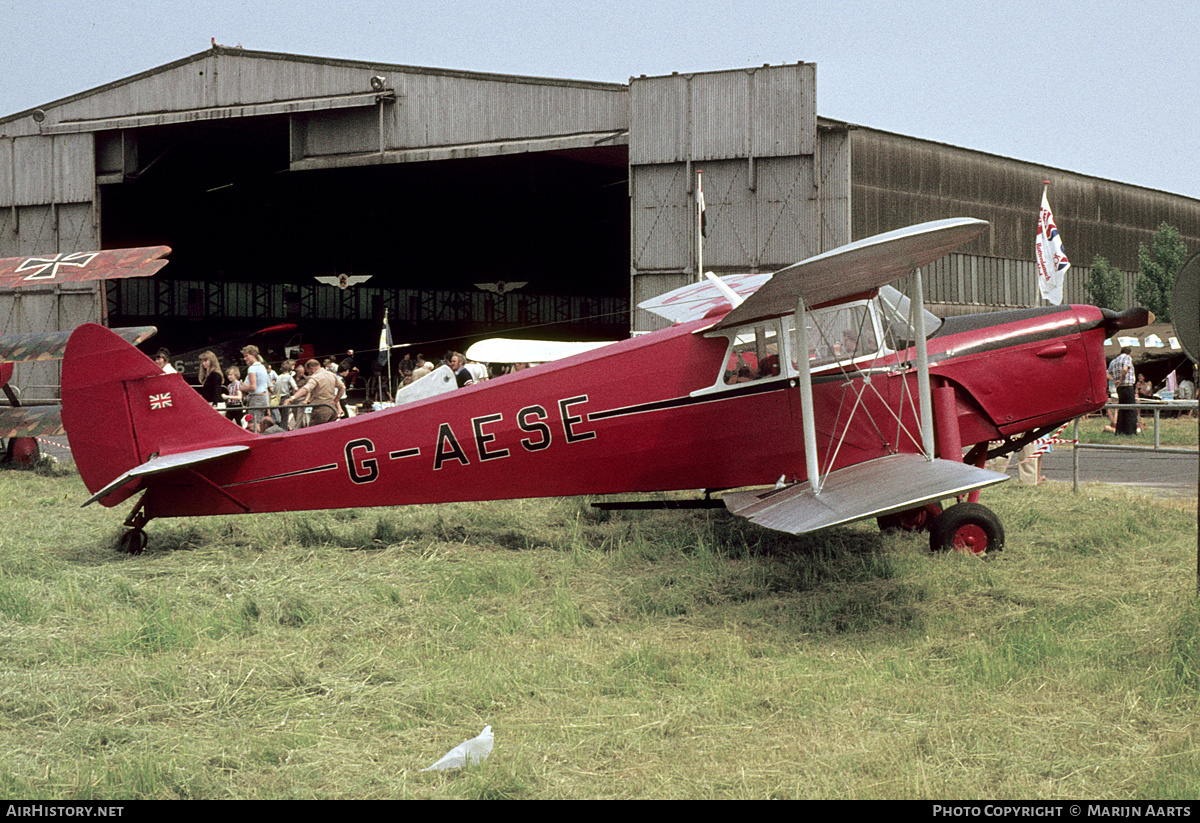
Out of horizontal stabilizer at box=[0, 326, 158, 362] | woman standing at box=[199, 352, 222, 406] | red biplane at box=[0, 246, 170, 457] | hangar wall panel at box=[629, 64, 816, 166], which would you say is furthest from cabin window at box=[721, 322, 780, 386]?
hangar wall panel at box=[629, 64, 816, 166]

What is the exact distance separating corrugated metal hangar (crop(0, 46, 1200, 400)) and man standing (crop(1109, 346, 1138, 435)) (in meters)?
6.16

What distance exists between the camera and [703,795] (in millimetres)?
3551

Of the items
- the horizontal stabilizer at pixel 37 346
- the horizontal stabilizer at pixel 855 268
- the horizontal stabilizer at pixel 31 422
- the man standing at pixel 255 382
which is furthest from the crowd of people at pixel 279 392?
the horizontal stabilizer at pixel 855 268

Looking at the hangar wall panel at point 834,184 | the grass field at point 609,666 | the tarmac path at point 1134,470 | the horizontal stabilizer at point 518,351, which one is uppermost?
the hangar wall panel at point 834,184

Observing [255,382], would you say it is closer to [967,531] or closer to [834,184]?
[967,531]

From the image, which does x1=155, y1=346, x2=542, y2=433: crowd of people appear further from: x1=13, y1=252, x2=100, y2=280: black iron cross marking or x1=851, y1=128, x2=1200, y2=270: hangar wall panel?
x1=851, y1=128, x2=1200, y2=270: hangar wall panel

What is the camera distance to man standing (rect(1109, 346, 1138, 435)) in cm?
1803

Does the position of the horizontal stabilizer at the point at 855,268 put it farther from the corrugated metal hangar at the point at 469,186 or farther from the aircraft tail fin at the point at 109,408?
the corrugated metal hangar at the point at 469,186

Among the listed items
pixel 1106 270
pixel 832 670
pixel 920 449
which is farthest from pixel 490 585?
pixel 1106 270

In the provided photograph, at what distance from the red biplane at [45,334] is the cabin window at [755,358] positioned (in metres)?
9.35

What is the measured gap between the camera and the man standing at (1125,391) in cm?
1803

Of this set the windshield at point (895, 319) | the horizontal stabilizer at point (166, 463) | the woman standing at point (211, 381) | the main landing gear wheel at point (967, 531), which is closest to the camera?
the main landing gear wheel at point (967, 531)

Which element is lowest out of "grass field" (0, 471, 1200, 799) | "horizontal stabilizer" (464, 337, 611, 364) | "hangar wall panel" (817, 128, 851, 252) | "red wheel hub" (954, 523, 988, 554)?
"grass field" (0, 471, 1200, 799)

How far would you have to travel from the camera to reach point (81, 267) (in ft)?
49.4
